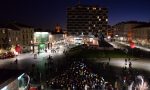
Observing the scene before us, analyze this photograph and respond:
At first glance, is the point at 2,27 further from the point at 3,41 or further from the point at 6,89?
the point at 6,89

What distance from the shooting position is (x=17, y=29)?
242 feet

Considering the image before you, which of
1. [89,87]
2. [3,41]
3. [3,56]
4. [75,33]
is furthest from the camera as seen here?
[75,33]

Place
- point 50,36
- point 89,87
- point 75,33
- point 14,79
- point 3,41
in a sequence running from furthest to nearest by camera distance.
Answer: point 75,33
point 50,36
point 3,41
point 89,87
point 14,79

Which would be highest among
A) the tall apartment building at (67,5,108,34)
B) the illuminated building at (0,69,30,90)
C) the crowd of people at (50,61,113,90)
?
the tall apartment building at (67,5,108,34)

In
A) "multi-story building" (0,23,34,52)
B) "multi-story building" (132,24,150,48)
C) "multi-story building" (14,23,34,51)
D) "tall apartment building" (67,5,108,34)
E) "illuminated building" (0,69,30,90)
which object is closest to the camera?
"illuminated building" (0,69,30,90)

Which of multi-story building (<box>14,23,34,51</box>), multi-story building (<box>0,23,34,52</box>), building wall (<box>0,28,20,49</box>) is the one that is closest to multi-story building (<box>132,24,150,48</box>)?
multi-story building (<box>14,23,34,51</box>)

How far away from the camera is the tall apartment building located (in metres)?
170

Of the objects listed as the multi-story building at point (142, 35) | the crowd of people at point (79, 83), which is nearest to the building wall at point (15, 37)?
the crowd of people at point (79, 83)

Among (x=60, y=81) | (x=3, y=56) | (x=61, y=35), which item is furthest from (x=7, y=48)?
(x=61, y=35)

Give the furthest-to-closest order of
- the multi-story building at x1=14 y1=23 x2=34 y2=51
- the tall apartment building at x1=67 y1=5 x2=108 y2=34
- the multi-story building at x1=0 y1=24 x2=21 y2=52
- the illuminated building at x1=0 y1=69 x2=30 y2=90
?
the tall apartment building at x1=67 y1=5 x2=108 y2=34 < the multi-story building at x1=14 y1=23 x2=34 y2=51 < the multi-story building at x1=0 y1=24 x2=21 y2=52 < the illuminated building at x1=0 y1=69 x2=30 y2=90

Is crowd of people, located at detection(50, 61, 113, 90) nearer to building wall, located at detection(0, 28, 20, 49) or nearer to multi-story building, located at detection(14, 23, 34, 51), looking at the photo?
building wall, located at detection(0, 28, 20, 49)

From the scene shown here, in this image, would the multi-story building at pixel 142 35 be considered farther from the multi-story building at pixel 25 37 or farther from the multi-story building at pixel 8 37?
the multi-story building at pixel 8 37

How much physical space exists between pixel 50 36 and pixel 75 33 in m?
61.5

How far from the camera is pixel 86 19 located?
173750mm
